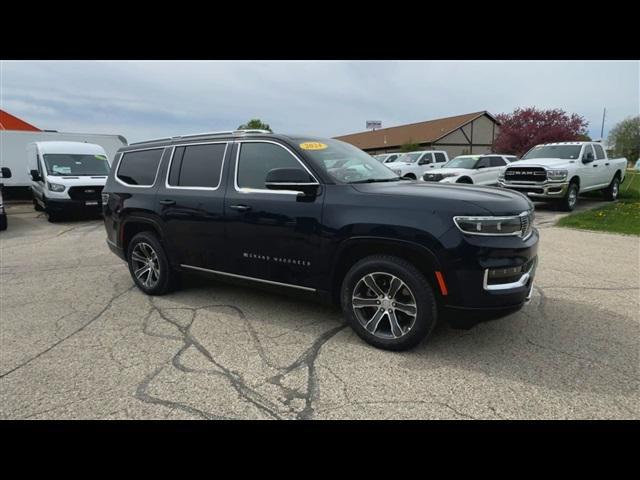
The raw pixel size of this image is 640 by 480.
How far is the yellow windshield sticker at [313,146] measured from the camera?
3790 mm

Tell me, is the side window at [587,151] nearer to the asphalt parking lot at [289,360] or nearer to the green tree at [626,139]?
the asphalt parking lot at [289,360]

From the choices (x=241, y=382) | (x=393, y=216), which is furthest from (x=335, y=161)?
(x=241, y=382)

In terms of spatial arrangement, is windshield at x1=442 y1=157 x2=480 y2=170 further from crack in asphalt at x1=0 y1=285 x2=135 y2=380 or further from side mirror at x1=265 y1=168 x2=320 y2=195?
crack in asphalt at x1=0 y1=285 x2=135 y2=380

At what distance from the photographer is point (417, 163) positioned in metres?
19.2

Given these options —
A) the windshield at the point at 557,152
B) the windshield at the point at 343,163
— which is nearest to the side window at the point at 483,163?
the windshield at the point at 557,152

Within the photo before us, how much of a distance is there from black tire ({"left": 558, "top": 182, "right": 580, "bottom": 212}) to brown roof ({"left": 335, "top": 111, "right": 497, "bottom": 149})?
1067 inches

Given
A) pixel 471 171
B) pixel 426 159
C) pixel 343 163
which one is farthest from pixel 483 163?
pixel 343 163

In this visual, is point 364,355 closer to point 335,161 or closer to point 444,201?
point 444,201

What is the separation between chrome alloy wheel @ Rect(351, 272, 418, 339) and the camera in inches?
127

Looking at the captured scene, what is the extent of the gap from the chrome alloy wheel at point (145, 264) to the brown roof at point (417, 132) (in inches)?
1375

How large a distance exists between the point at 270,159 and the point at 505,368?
2761 mm

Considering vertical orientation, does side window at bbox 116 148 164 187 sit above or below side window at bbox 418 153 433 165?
above

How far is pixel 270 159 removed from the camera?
3852 millimetres

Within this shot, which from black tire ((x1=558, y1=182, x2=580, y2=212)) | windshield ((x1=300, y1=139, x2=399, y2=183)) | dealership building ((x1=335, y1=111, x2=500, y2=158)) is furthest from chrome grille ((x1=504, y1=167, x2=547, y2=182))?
dealership building ((x1=335, y1=111, x2=500, y2=158))
